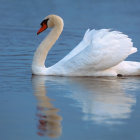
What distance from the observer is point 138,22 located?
53.0 ft

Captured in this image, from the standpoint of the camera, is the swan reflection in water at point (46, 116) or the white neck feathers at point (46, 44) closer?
the swan reflection in water at point (46, 116)

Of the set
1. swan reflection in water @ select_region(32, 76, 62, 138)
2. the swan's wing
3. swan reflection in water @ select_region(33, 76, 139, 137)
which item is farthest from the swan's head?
swan reflection in water @ select_region(32, 76, 62, 138)

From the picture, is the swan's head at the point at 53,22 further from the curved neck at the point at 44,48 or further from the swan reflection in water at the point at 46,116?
the swan reflection in water at the point at 46,116

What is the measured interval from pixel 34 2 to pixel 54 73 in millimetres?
9487

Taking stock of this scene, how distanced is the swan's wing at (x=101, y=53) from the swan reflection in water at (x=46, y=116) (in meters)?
1.11

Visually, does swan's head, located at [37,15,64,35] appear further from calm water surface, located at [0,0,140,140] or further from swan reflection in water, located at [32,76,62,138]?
swan reflection in water, located at [32,76,62,138]

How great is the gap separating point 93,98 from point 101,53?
5.82ft

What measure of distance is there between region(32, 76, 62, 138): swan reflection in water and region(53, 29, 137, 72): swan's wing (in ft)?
3.65

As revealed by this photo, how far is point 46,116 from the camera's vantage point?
7.38 m

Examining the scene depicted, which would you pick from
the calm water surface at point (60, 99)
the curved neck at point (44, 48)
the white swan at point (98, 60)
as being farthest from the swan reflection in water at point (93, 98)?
the curved neck at point (44, 48)

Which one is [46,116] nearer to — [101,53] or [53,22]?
[101,53]

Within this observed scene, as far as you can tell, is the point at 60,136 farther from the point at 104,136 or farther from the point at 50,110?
the point at 50,110

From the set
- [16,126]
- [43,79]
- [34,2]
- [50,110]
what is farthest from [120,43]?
[34,2]

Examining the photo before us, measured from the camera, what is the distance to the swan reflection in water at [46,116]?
672 centimetres
